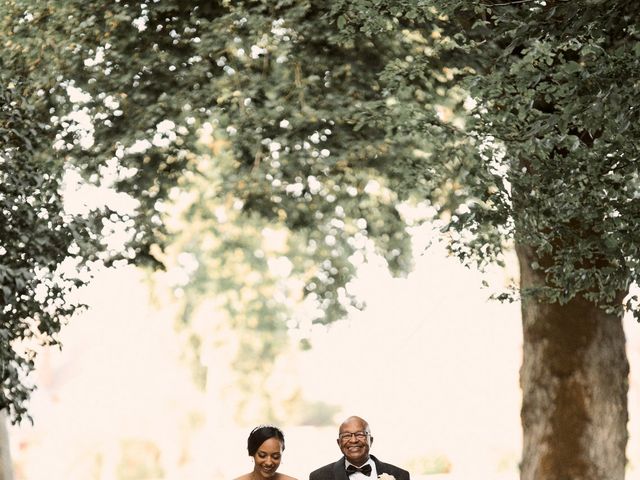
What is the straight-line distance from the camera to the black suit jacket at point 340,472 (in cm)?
734

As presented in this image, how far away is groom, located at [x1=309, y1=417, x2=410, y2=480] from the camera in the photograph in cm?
708

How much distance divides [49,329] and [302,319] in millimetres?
6972

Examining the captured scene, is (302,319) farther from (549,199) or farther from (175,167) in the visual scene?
(549,199)

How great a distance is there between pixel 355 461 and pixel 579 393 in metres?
7.62

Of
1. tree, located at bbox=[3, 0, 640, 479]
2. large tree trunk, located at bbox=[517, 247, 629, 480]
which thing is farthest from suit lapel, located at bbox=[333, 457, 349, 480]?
large tree trunk, located at bbox=[517, 247, 629, 480]

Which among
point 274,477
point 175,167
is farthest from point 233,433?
point 274,477

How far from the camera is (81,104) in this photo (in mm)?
15383

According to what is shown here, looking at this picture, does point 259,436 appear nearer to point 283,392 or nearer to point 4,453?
point 4,453

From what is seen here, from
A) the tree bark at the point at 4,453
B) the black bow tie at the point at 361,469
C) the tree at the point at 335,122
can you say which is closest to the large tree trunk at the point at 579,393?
the tree at the point at 335,122

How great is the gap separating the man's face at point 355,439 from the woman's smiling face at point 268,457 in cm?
44

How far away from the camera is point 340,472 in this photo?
7.34 metres

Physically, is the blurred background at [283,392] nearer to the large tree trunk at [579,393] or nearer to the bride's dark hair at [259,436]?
the large tree trunk at [579,393]

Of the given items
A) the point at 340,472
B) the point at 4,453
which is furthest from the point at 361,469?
the point at 4,453

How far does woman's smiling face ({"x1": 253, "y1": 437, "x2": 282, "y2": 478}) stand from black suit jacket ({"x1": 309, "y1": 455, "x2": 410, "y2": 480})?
59 cm
